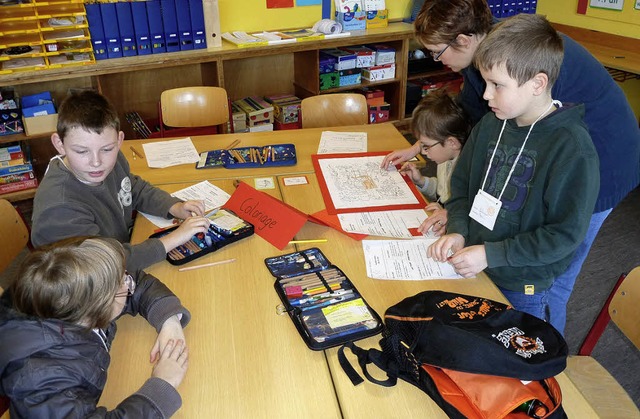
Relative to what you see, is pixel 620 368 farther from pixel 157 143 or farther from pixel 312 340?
pixel 157 143

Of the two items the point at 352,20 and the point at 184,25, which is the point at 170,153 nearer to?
the point at 184,25

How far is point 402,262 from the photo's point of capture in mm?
1502

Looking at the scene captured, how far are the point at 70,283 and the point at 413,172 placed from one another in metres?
1.35

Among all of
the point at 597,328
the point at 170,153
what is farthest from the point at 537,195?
the point at 170,153

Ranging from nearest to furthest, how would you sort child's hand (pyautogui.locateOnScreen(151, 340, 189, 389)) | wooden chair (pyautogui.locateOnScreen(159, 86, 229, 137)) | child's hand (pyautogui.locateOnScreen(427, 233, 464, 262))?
child's hand (pyautogui.locateOnScreen(151, 340, 189, 389)) → child's hand (pyautogui.locateOnScreen(427, 233, 464, 262)) → wooden chair (pyautogui.locateOnScreen(159, 86, 229, 137))

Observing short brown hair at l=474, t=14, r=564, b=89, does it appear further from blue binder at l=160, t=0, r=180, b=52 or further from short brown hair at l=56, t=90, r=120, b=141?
blue binder at l=160, t=0, r=180, b=52

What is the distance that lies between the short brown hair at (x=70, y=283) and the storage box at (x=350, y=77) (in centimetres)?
311

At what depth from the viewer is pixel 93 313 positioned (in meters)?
1.07

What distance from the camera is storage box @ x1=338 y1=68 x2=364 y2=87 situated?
397 centimetres

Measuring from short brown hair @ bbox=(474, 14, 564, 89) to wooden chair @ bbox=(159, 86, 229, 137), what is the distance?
1.81m

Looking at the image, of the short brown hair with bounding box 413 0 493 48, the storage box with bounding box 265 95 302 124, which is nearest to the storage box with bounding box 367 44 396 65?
the storage box with bounding box 265 95 302 124

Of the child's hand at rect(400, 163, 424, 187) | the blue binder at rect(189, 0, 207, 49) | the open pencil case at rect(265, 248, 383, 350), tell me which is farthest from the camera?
the blue binder at rect(189, 0, 207, 49)

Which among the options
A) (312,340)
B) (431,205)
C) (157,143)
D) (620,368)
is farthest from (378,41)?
(312,340)

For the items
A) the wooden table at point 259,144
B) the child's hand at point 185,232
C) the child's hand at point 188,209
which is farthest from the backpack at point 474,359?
the wooden table at point 259,144
